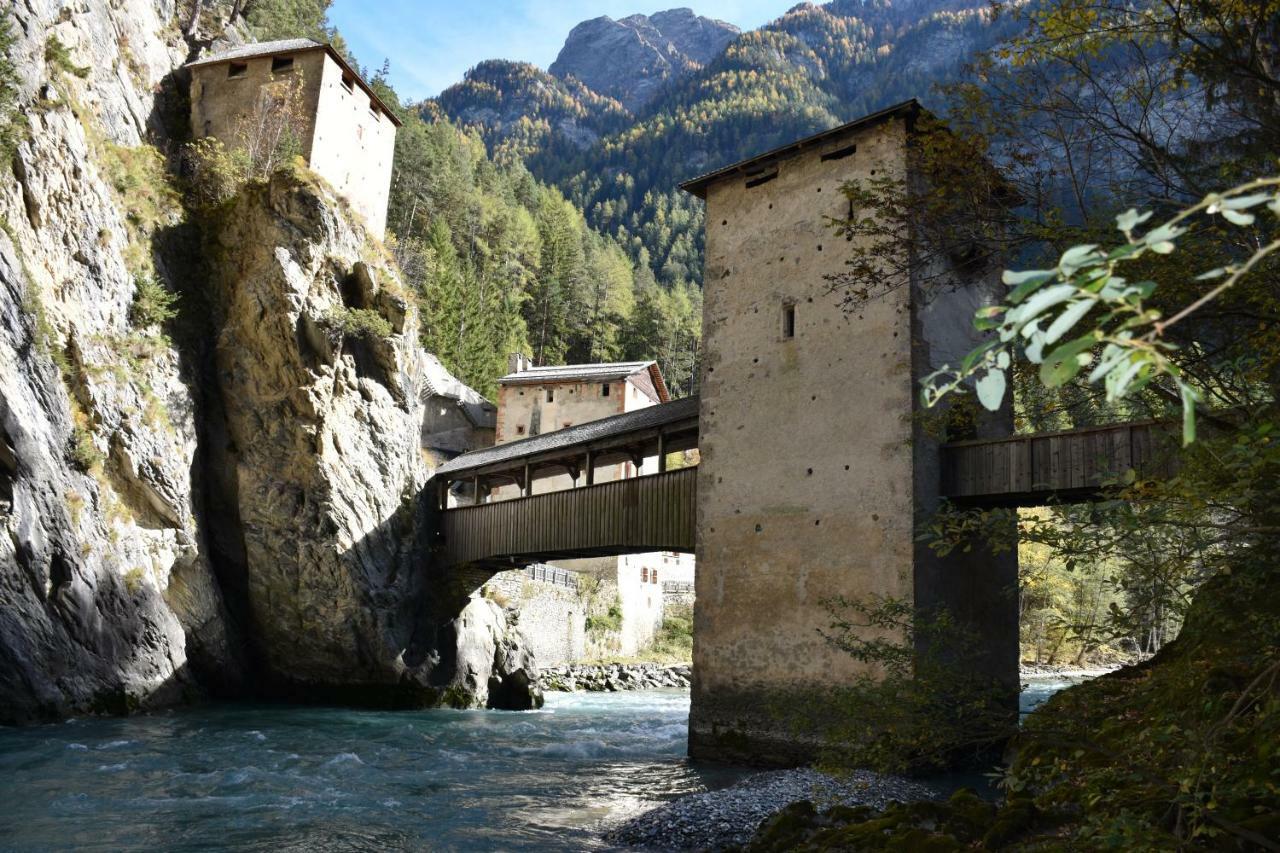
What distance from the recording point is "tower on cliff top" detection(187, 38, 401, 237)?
81.0ft

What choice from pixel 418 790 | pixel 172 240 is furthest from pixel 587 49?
pixel 418 790

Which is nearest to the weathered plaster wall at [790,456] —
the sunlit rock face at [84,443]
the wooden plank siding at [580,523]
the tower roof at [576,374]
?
the wooden plank siding at [580,523]

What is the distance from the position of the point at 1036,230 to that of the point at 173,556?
1692 centimetres

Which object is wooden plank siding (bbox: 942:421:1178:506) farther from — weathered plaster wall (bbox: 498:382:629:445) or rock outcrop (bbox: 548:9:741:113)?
rock outcrop (bbox: 548:9:741:113)

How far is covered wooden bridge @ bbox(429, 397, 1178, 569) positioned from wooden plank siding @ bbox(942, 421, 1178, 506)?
1 centimetres

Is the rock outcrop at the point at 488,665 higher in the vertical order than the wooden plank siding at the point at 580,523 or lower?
lower

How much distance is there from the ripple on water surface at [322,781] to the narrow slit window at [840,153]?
31.1 ft

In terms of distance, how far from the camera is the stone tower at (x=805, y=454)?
1334 cm

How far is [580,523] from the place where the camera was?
61.9 ft

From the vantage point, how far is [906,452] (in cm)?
1314

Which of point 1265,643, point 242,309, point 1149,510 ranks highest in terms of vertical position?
point 242,309

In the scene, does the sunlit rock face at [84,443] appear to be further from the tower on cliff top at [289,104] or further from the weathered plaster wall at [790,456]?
the weathered plaster wall at [790,456]

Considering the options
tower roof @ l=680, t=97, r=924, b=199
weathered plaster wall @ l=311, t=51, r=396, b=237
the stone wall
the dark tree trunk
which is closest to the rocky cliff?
the stone wall

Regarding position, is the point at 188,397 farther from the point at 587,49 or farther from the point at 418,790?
the point at 587,49
